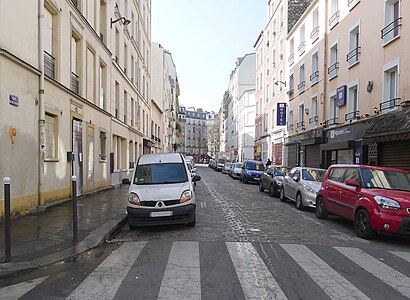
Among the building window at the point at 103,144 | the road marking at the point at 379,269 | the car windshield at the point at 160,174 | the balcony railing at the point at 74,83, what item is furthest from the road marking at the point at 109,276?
the building window at the point at 103,144

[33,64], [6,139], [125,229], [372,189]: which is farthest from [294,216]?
[33,64]

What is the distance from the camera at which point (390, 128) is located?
1276cm

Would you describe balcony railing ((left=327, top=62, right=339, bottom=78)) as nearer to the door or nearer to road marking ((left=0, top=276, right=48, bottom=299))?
the door

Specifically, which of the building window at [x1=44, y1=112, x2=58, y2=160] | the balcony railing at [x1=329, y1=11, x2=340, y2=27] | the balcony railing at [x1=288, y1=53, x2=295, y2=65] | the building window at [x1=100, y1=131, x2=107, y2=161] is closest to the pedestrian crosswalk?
the building window at [x1=44, y1=112, x2=58, y2=160]

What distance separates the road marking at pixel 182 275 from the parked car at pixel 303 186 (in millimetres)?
6265

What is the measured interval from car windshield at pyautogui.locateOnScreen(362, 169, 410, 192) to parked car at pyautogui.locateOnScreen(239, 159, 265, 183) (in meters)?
15.8

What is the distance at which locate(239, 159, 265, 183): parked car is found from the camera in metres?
24.5

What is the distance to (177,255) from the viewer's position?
5906 mm

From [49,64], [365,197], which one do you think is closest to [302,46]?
[49,64]

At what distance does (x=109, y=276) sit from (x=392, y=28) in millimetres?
14229

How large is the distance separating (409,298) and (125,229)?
6166mm

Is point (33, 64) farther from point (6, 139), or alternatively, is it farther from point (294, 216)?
point (294, 216)

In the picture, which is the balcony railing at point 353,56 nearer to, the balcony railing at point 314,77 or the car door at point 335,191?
the balcony railing at point 314,77

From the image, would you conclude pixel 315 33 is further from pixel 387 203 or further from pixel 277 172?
pixel 387 203
